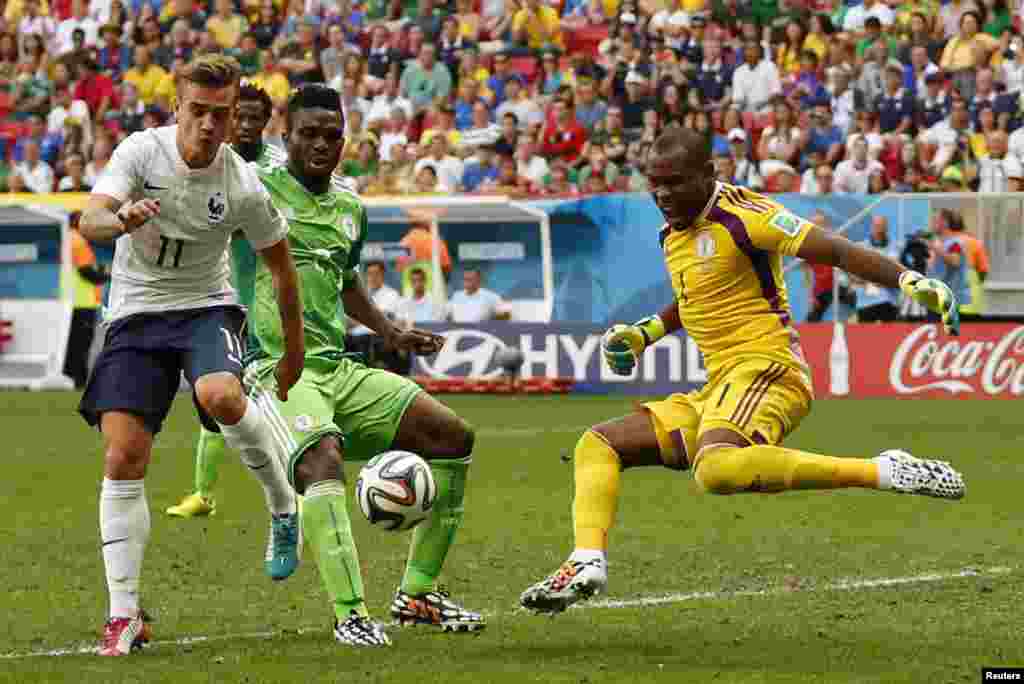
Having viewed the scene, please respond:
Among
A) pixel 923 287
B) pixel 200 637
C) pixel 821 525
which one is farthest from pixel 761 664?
pixel 821 525

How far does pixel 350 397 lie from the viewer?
812 cm

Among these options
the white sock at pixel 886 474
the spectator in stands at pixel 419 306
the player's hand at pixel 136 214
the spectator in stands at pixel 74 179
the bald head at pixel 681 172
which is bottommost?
the spectator in stands at pixel 419 306

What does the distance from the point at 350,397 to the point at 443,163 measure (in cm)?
1735

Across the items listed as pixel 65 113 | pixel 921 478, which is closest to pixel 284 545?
pixel 921 478

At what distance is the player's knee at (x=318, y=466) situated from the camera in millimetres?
7648

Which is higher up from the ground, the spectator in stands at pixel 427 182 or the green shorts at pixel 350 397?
the green shorts at pixel 350 397

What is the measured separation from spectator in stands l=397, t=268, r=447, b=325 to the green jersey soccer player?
15.0 metres

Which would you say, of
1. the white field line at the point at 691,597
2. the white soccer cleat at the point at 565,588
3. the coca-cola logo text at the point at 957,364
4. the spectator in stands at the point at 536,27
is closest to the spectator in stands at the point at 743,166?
the coca-cola logo text at the point at 957,364

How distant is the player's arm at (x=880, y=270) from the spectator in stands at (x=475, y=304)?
15351 mm

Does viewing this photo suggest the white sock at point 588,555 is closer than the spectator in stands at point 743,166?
Yes

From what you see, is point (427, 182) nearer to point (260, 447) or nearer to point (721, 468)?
point (260, 447)

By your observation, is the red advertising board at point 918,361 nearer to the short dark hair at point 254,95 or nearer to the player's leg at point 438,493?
the short dark hair at point 254,95

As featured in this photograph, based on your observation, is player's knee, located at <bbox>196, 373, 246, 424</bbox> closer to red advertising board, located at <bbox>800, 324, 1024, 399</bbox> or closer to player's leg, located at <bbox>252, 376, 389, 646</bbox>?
player's leg, located at <bbox>252, 376, 389, 646</bbox>

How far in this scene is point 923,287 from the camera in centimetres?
744
